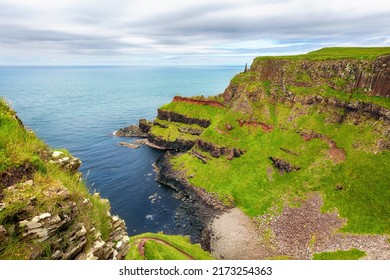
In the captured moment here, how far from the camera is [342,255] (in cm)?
5681

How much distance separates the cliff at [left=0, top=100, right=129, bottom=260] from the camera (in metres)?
12.4

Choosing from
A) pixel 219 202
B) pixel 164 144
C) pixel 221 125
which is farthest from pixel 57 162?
pixel 164 144

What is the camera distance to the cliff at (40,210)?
12.4 meters

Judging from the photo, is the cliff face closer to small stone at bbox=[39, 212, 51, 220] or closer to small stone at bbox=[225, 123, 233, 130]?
small stone at bbox=[225, 123, 233, 130]

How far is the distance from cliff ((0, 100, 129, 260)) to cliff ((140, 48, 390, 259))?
54673 mm

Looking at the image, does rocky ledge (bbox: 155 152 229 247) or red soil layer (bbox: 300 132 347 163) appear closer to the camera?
rocky ledge (bbox: 155 152 229 247)

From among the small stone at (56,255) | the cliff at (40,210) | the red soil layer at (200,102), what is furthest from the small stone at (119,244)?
the red soil layer at (200,102)

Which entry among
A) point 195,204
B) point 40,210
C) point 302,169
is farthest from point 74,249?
point 302,169

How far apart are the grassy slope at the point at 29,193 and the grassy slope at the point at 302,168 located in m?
66.6

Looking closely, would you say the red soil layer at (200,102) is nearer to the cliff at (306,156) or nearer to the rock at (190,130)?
Result: the cliff at (306,156)

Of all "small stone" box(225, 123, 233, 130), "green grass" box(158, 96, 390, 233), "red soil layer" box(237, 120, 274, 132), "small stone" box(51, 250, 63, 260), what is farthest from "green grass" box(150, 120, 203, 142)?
"small stone" box(51, 250, 63, 260)

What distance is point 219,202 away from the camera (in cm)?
8400
